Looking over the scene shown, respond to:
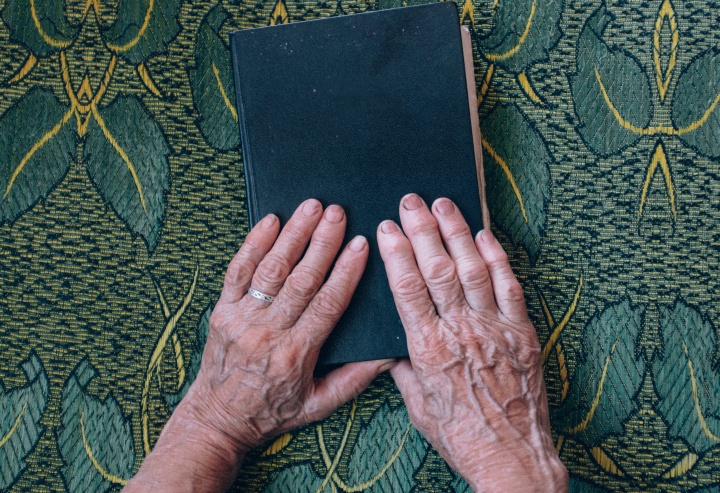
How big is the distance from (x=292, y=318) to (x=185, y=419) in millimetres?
231

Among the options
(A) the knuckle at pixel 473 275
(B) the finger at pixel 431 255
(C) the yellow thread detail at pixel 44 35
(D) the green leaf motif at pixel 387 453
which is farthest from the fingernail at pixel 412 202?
A: (C) the yellow thread detail at pixel 44 35

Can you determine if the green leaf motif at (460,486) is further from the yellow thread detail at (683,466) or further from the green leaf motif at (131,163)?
the green leaf motif at (131,163)

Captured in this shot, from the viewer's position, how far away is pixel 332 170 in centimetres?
84

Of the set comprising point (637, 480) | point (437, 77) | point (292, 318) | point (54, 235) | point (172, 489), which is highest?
point (437, 77)

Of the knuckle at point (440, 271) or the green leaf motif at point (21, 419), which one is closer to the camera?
the knuckle at point (440, 271)

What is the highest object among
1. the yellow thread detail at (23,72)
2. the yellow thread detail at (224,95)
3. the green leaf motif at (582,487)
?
the yellow thread detail at (23,72)

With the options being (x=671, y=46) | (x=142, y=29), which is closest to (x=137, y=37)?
(x=142, y=29)

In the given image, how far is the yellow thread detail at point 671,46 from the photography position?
0.93m

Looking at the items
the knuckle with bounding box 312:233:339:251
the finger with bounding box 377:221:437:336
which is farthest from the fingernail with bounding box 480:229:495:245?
the knuckle with bounding box 312:233:339:251

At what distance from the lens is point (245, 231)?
94 centimetres

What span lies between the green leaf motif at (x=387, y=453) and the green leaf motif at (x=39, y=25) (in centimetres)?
79

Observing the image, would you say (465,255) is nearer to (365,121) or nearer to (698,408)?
(365,121)

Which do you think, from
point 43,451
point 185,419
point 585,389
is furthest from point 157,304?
point 585,389

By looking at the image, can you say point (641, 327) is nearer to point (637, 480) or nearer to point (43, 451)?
point (637, 480)
